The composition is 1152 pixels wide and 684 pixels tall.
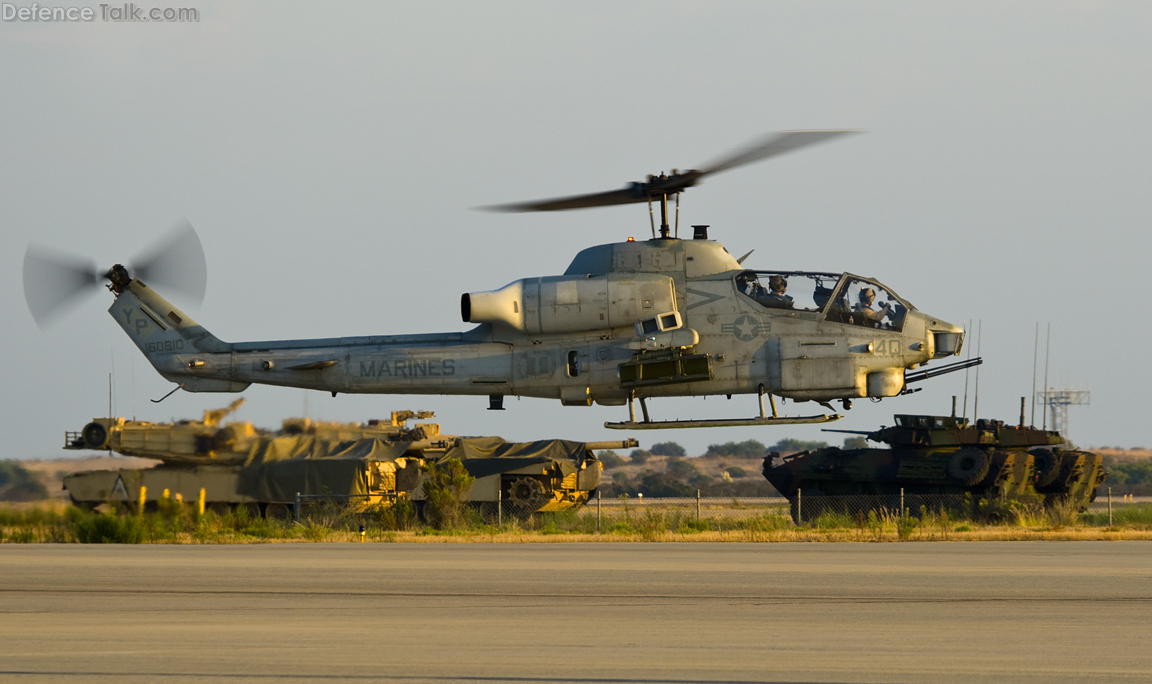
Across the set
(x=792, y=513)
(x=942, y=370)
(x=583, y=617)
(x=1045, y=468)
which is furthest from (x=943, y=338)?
(x=1045, y=468)

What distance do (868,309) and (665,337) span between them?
2845mm

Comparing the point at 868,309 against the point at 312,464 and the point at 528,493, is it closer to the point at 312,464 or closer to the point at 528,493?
the point at 528,493

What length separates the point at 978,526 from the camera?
25641mm

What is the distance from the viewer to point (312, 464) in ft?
87.0

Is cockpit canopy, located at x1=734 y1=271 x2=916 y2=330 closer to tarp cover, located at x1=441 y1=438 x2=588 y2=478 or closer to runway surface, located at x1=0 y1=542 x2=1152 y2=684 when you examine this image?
runway surface, located at x1=0 y1=542 x2=1152 y2=684

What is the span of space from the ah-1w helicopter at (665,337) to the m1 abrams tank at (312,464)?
3.80 metres

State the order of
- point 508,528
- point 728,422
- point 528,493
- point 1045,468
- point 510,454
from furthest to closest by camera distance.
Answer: point 510,454, point 528,493, point 1045,468, point 508,528, point 728,422

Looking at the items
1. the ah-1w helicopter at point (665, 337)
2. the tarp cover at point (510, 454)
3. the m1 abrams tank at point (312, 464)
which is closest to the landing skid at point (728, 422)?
the ah-1w helicopter at point (665, 337)

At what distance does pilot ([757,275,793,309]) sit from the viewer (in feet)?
57.0

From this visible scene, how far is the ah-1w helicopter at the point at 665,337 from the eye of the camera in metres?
17.2

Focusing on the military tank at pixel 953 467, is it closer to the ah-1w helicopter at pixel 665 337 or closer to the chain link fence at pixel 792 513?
the chain link fence at pixel 792 513

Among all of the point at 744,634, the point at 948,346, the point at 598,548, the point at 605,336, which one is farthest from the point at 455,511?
the point at 744,634

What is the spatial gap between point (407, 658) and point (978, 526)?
65.3 ft

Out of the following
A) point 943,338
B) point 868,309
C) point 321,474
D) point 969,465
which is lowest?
point 321,474
